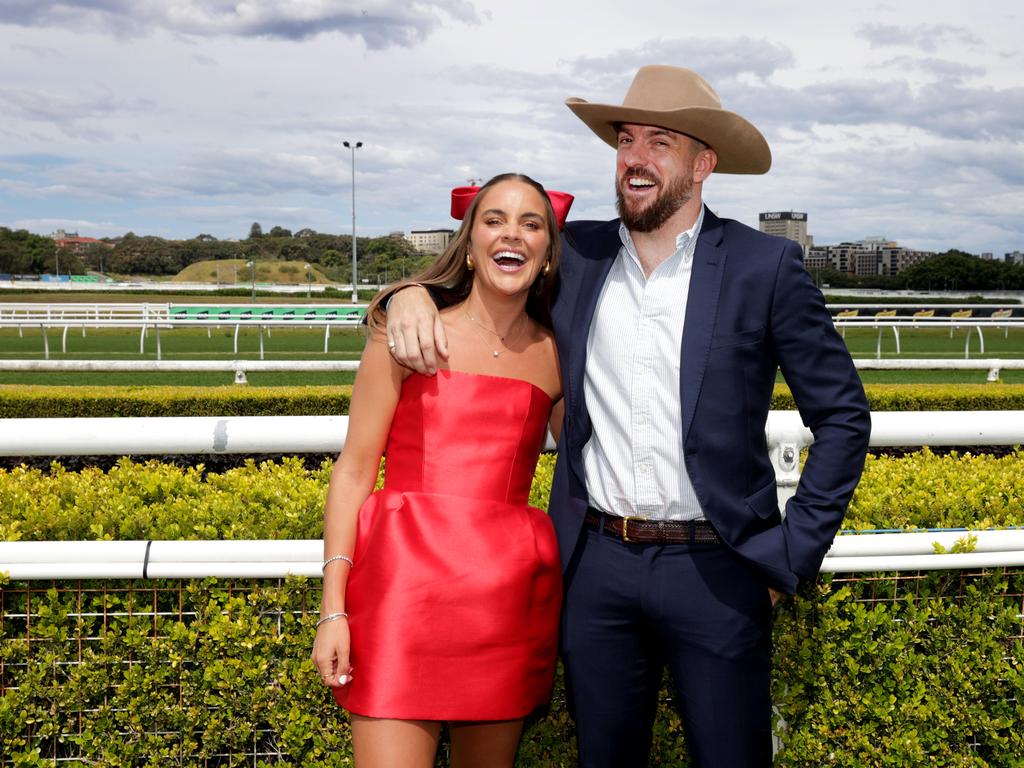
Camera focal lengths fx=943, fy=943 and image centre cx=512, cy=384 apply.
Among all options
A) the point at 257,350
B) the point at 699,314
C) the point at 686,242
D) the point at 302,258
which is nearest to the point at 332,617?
the point at 699,314

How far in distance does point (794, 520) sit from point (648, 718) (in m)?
0.62

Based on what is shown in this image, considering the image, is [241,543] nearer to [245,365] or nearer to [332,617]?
[332,617]

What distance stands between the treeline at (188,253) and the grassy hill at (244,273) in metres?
3.09

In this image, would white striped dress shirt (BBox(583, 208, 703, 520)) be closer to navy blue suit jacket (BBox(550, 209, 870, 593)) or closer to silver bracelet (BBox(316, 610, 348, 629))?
navy blue suit jacket (BBox(550, 209, 870, 593))

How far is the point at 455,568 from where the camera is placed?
6.87 feet

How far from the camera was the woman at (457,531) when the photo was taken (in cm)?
208

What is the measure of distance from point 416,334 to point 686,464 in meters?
0.69

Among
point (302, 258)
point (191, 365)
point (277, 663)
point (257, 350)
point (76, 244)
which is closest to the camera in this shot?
point (277, 663)

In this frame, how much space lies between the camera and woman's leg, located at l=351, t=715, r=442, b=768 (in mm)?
2049

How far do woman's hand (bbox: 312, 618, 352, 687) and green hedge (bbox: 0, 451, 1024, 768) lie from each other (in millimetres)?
390

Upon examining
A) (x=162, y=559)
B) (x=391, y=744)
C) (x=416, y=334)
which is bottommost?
(x=391, y=744)

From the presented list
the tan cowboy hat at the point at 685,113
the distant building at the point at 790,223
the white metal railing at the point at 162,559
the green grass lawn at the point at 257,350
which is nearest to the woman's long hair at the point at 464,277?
the tan cowboy hat at the point at 685,113

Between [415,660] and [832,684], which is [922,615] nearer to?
[832,684]

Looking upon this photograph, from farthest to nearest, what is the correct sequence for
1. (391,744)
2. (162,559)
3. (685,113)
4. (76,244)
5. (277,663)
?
(76,244) → (277,663) → (162,559) → (685,113) → (391,744)
